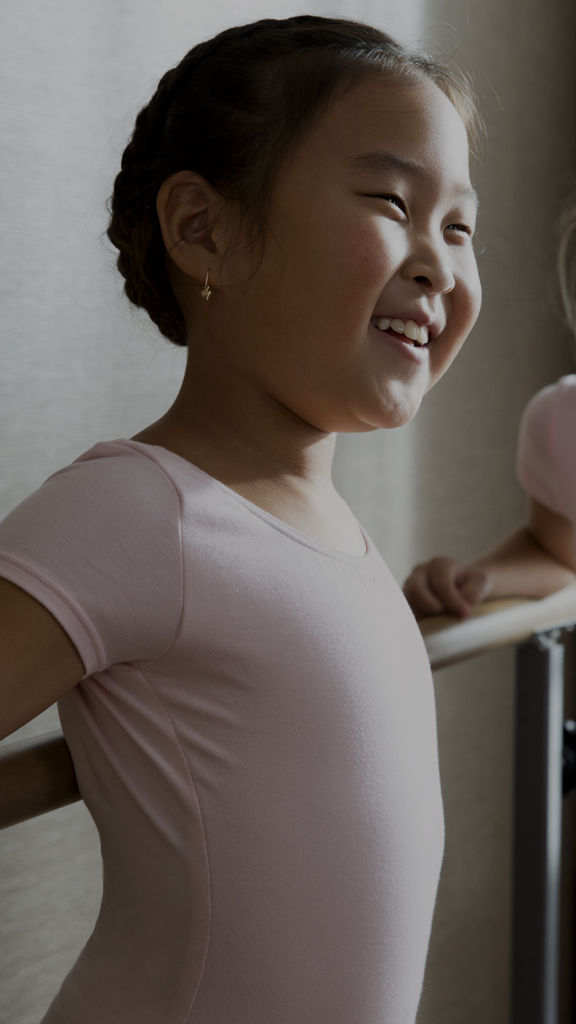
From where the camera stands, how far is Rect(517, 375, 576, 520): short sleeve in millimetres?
1051

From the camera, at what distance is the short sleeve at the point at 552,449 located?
1051 millimetres

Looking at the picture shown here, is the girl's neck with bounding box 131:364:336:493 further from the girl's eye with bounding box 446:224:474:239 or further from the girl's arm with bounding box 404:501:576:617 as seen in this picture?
the girl's arm with bounding box 404:501:576:617

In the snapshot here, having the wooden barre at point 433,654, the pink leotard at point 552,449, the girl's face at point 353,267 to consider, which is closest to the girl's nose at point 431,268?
the girl's face at point 353,267

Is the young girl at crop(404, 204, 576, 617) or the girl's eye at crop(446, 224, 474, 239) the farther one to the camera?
the young girl at crop(404, 204, 576, 617)

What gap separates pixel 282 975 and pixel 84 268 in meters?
0.49

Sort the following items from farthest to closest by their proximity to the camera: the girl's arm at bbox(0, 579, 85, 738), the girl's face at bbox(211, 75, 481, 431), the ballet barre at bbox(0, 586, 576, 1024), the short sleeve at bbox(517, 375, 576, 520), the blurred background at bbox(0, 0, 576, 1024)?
the short sleeve at bbox(517, 375, 576, 520) → the ballet barre at bbox(0, 586, 576, 1024) → the blurred background at bbox(0, 0, 576, 1024) → the girl's face at bbox(211, 75, 481, 431) → the girl's arm at bbox(0, 579, 85, 738)

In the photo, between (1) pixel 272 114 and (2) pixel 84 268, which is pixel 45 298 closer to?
(2) pixel 84 268

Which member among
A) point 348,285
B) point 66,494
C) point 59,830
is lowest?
point 59,830

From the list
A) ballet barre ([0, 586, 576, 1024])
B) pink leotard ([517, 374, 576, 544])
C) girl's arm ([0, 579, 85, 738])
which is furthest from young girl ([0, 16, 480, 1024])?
pink leotard ([517, 374, 576, 544])

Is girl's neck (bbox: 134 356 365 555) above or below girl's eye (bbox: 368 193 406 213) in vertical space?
below

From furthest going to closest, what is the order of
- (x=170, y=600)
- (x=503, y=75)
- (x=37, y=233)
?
1. (x=503, y=75)
2. (x=37, y=233)
3. (x=170, y=600)

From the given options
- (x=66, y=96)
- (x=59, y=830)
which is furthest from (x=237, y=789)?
(x=66, y=96)

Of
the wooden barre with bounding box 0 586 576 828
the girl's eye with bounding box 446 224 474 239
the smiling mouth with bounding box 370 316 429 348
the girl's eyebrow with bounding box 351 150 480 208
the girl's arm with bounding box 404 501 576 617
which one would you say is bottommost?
the wooden barre with bounding box 0 586 576 828

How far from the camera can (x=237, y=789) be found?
528 millimetres
